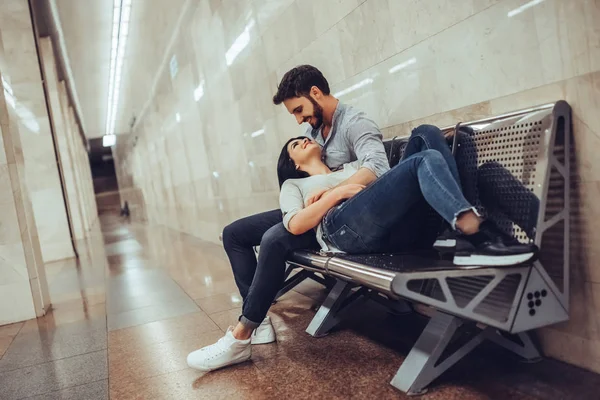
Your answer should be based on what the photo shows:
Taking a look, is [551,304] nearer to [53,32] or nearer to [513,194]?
[513,194]

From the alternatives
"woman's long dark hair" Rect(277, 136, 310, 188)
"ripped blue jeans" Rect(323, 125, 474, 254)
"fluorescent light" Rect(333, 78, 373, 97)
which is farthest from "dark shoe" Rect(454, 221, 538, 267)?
"fluorescent light" Rect(333, 78, 373, 97)

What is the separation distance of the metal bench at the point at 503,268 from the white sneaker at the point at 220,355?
24.8 inches

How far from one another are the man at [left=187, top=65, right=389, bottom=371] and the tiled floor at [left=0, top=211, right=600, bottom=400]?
0.12 metres

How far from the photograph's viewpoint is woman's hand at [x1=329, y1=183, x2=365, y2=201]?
8.01ft

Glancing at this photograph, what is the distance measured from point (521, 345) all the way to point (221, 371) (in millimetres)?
1419

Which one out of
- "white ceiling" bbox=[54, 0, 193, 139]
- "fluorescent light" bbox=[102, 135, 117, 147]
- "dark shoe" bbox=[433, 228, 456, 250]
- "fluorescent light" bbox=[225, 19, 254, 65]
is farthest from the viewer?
"fluorescent light" bbox=[102, 135, 117, 147]

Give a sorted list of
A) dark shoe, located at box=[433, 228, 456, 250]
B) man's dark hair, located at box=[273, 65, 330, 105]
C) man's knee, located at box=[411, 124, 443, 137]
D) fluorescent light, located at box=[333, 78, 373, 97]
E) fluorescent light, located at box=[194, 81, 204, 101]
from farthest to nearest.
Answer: fluorescent light, located at box=[194, 81, 204, 101]
fluorescent light, located at box=[333, 78, 373, 97]
man's dark hair, located at box=[273, 65, 330, 105]
man's knee, located at box=[411, 124, 443, 137]
dark shoe, located at box=[433, 228, 456, 250]

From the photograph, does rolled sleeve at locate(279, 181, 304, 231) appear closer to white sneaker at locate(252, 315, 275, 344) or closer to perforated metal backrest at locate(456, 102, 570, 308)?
white sneaker at locate(252, 315, 275, 344)

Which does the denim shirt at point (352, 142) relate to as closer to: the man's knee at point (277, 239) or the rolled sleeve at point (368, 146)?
the rolled sleeve at point (368, 146)

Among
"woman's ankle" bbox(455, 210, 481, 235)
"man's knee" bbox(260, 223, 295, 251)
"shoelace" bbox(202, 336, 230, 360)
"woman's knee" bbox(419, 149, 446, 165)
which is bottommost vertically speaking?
"shoelace" bbox(202, 336, 230, 360)

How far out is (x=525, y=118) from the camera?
6.69ft

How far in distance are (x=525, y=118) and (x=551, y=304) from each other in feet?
2.36

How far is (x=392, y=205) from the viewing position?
7.12ft

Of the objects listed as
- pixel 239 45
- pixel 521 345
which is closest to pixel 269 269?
pixel 521 345
